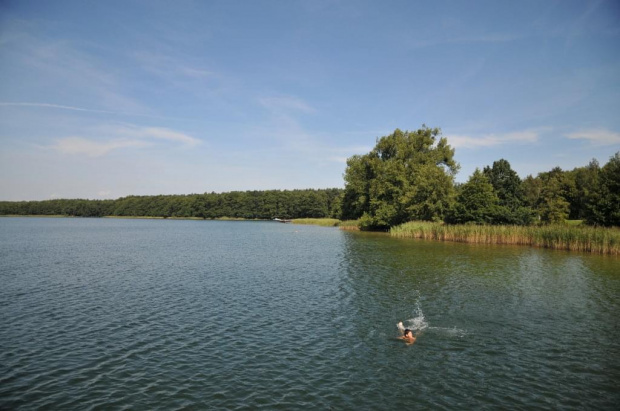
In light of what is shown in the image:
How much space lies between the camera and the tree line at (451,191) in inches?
2476

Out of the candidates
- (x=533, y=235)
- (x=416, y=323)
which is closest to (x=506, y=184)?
(x=533, y=235)

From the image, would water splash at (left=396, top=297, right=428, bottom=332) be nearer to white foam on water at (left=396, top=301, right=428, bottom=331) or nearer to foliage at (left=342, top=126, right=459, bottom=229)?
white foam on water at (left=396, top=301, right=428, bottom=331)

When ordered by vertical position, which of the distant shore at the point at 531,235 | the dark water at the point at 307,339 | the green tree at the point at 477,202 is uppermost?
the green tree at the point at 477,202

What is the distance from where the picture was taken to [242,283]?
30234 millimetres

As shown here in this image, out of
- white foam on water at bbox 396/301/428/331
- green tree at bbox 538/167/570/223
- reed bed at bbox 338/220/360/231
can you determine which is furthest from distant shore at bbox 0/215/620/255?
white foam on water at bbox 396/301/428/331

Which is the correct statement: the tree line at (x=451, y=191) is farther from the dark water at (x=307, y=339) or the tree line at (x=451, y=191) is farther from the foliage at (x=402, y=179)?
the dark water at (x=307, y=339)

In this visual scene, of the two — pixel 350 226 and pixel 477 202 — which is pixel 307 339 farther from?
pixel 350 226

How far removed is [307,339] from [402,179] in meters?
74.4

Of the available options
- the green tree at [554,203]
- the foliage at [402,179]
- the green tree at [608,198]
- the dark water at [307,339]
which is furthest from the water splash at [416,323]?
the green tree at [554,203]

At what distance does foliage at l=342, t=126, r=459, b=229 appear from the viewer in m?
79.2

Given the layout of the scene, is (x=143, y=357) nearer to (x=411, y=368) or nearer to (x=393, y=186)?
(x=411, y=368)

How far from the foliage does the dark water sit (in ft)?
148

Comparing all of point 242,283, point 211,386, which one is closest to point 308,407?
point 211,386

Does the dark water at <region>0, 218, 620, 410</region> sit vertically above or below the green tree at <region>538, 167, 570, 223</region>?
below
